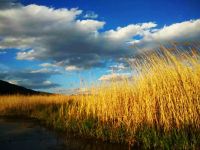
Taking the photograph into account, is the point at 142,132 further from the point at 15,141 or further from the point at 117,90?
the point at 15,141

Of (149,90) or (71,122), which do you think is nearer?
(149,90)

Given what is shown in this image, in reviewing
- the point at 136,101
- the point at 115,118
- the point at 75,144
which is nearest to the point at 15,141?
the point at 75,144

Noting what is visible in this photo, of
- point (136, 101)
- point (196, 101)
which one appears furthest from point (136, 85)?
point (196, 101)

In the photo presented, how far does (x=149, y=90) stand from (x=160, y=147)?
1480mm

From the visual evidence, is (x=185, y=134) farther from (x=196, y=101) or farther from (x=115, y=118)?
(x=115, y=118)

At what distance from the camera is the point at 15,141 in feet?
30.6

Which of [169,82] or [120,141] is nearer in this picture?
[169,82]

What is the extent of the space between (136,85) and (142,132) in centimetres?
136

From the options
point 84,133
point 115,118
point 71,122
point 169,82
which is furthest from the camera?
point 71,122

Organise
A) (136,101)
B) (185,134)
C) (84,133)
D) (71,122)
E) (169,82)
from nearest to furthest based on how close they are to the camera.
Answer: (185,134) → (169,82) → (136,101) → (84,133) → (71,122)

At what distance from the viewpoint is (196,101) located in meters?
7.03

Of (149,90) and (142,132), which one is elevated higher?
(149,90)

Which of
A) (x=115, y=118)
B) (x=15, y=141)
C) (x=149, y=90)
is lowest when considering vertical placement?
(x=15, y=141)

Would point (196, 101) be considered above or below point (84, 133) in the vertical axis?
above
